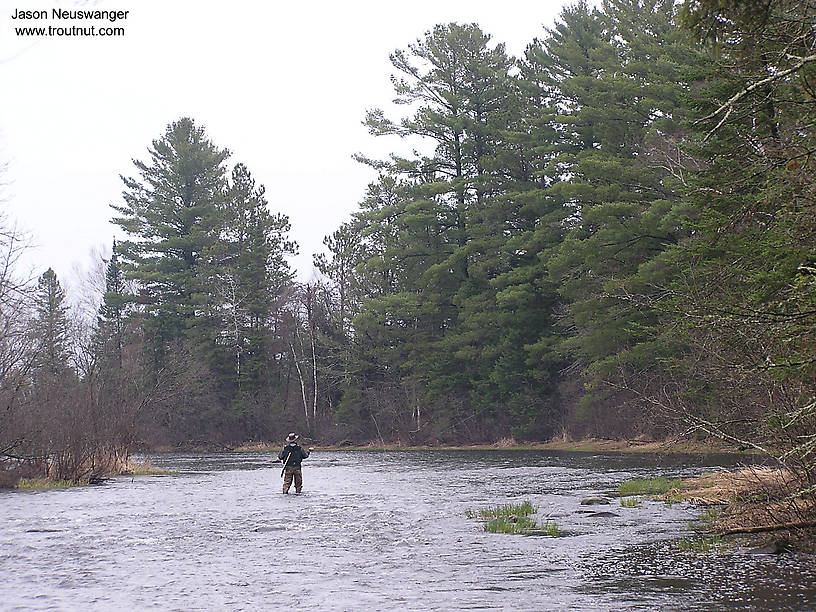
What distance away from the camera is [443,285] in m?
57.6

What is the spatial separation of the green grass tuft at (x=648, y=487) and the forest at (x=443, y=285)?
2.60m

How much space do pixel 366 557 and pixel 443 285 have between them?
44585 millimetres

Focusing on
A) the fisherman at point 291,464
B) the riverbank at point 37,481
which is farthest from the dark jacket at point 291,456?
the riverbank at point 37,481

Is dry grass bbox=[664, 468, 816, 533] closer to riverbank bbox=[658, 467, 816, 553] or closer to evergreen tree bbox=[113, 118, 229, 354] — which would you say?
riverbank bbox=[658, 467, 816, 553]

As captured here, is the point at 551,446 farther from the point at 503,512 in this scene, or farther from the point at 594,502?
the point at 503,512

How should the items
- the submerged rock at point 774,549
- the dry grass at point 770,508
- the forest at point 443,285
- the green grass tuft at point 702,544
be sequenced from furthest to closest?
the forest at point 443,285
the green grass tuft at point 702,544
the submerged rock at point 774,549
the dry grass at point 770,508

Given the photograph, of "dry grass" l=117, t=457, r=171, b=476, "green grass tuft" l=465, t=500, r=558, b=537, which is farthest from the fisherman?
"dry grass" l=117, t=457, r=171, b=476

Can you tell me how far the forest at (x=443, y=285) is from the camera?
31562 mm

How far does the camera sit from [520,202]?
176ft

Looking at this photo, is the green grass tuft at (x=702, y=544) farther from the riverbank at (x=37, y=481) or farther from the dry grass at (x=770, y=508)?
the riverbank at (x=37, y=481)

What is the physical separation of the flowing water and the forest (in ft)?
18.6

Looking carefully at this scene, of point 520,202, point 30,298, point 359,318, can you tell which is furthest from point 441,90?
point 30,298

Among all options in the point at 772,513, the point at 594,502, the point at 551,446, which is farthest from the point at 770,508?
the point at 551,446

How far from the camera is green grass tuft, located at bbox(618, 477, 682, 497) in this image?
2073 centimetres
